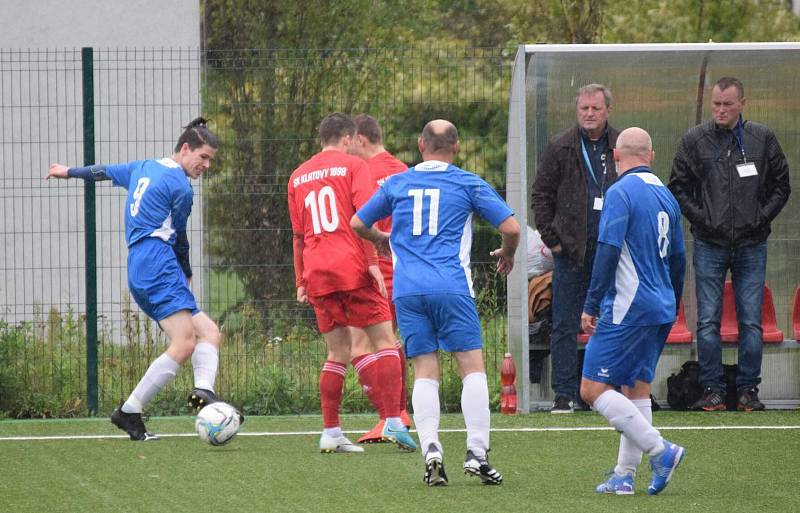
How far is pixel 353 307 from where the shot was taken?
28.7 feet

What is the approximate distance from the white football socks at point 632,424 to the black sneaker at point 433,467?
2.80 feet

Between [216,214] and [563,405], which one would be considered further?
[216,214]

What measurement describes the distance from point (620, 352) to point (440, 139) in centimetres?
141

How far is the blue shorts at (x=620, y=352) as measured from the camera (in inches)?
274

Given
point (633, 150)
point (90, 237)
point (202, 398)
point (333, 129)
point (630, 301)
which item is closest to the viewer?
point (630, 301)

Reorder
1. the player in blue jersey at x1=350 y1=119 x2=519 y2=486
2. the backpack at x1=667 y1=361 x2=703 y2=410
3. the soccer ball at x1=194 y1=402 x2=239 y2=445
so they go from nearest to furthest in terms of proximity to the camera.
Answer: the player in blue jersey at x1=350 y1=119 x2=519 y2=486, the soccer ball at x1=194 y1=402 x2=239 y2=445, the backpack at x1=667 y1=361 x2=703 y2=410

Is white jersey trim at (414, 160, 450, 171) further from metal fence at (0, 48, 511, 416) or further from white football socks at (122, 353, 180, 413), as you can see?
metal fence at (0, 48, 511, 416)

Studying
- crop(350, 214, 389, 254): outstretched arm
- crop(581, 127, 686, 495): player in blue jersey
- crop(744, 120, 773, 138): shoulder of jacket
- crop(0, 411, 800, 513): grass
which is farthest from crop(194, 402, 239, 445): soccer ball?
crop(744, 120, 773, 138): shoulder of jacket

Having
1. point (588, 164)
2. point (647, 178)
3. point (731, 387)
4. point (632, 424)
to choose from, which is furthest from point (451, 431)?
point (647, 178)

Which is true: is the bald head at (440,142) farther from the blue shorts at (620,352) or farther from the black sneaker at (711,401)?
the black sneaker at (711,401)

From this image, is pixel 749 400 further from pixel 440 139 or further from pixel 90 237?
pixel 90 237

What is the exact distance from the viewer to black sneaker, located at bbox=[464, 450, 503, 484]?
23.2ft

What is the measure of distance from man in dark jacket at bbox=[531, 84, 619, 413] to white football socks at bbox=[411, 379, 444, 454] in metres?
3.54

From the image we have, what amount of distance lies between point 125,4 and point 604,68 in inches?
289
